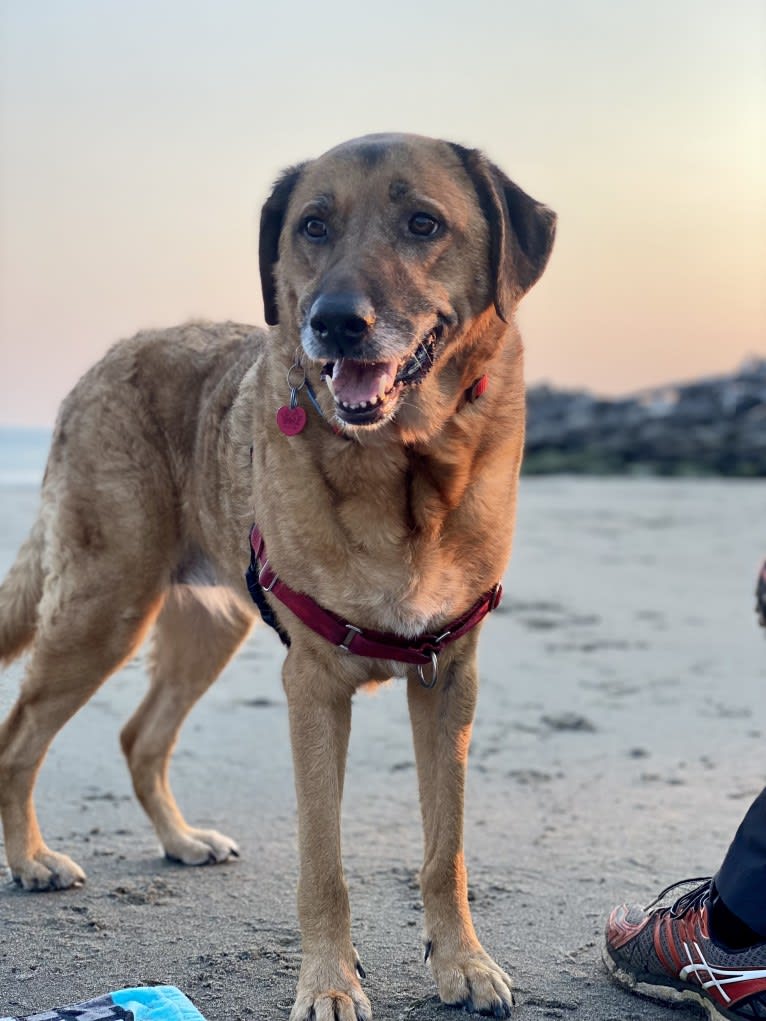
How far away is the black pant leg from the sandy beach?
1.18 ft

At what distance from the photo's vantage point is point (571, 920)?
3.22 meters

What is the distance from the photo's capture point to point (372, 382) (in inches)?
108

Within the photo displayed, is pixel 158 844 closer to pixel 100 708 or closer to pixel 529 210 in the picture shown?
pixel 100 708

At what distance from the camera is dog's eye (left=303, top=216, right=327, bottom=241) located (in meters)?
2.95

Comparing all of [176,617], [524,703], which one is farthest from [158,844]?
[524,703]

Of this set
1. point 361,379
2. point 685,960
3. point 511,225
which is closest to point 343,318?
point 361,379

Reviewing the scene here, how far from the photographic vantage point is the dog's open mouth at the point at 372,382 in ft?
8.88

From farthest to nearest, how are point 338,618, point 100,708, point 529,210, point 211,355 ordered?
point 100,708
point 211,355
point 529,210
point 338,618

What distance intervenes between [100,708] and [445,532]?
297cm

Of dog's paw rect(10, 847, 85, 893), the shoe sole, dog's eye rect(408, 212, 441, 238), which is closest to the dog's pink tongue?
dog's eye rect(408, 212, 441, 238)

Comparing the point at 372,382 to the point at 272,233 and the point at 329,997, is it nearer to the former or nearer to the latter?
the point at 272,233

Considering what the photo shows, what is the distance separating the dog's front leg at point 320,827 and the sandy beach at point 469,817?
0.37ft

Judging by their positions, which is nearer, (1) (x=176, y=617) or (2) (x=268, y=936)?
(2) (x=268, y=936)

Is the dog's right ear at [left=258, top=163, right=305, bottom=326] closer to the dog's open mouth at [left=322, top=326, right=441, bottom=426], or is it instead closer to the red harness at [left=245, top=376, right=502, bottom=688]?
the dog's open mouth at [left=322, top=326, right=441, bottom=426]
